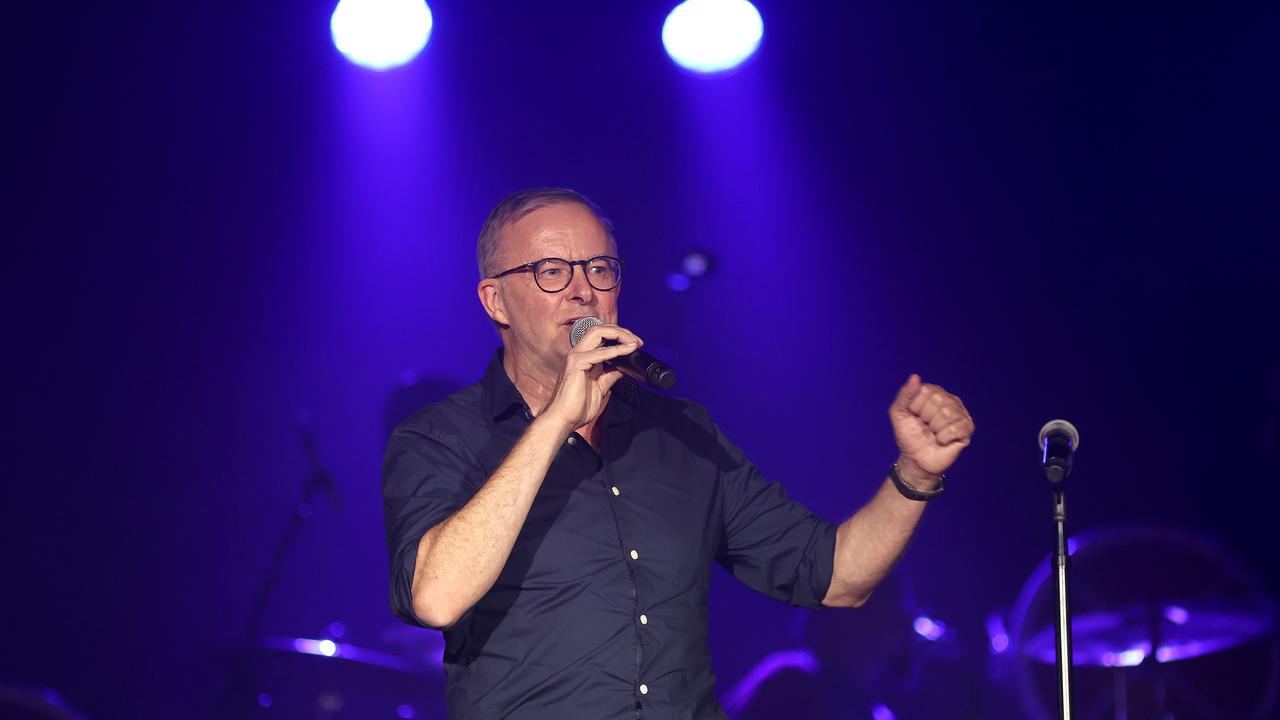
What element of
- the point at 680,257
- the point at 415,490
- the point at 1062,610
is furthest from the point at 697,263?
the point at 1062,610

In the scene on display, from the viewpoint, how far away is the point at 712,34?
4816 mm

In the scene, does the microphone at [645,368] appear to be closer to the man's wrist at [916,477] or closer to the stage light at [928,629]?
the man's wrist at [916,477]

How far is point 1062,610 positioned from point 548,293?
3.93 ft

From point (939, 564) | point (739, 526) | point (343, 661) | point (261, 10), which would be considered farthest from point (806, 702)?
point (261, 10)

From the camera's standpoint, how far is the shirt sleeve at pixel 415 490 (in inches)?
77.3

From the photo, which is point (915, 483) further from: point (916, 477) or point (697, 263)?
point (697, 263)

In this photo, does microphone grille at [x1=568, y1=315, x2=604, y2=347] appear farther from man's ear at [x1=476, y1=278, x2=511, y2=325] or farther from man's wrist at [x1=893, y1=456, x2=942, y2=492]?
man's wrist at [x1=893, y1=456, x2=942, y2=492]

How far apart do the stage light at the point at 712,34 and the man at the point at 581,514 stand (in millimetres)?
2582

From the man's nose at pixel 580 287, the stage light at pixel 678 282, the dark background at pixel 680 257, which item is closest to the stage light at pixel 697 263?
the stage light at pixel 678 282

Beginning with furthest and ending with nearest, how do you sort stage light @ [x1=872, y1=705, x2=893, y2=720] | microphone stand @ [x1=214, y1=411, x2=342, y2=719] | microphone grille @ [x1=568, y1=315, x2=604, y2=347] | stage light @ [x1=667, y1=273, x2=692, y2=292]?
stage light @ [x1=667, y1=273, x2=692, y2=292] → stage light @ [x1=872, y1=705, x2=893, y2=720] → microphone stand @ [x1=214, y1=411, x2=342, y2=719] → microphone grille @ [x1=568, y1=315, x2=604, y2=347]

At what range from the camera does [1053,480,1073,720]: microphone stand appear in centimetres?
199

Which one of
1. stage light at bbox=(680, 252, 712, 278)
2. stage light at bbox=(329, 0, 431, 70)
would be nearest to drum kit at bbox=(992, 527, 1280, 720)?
stage light at bbox=(680, 252, 712, 278)

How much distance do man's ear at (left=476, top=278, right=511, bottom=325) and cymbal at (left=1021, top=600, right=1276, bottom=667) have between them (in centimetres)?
251

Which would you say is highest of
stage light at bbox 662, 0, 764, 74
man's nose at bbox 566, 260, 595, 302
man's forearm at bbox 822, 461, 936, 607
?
stage light at bbox 662, 0, 764, 74
